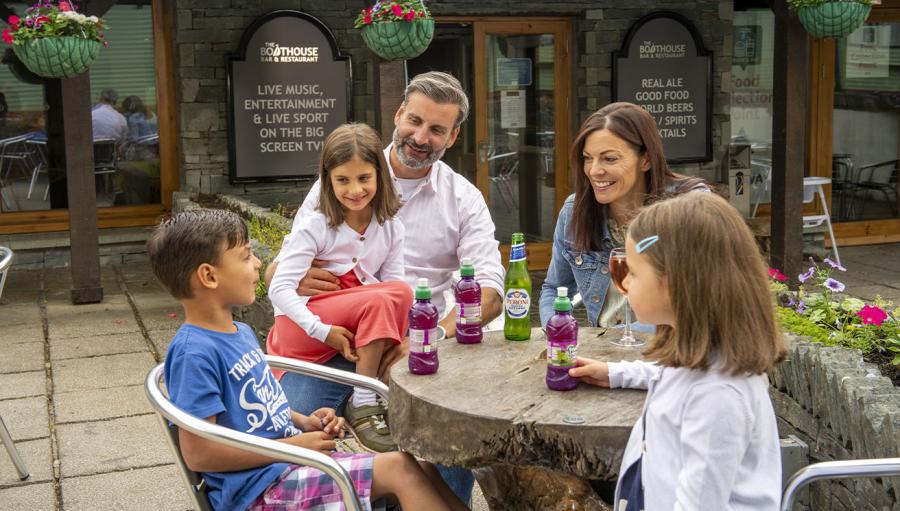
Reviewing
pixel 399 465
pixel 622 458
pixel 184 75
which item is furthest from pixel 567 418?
pixel 184 75

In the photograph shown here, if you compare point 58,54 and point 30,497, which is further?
point 58,54

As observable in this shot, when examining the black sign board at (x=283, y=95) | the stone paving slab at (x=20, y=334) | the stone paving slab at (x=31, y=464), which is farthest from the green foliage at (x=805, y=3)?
the stone paving slab at (x=31, y=464)

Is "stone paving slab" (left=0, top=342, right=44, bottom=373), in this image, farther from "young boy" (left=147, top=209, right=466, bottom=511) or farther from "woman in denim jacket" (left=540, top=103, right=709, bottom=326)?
"young boy" (left=147, top=209, right=466, bottom=511)

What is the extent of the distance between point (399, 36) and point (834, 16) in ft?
9.55

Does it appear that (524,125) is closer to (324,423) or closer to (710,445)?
(324,423)

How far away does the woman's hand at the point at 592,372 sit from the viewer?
249 cm

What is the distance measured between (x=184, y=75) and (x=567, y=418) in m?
6.75

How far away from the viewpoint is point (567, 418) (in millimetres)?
2318

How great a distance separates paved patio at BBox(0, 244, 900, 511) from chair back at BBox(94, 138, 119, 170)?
0.88 meters

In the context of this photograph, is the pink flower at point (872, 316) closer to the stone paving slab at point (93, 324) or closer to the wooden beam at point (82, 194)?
the stone paving slab at point (93, 324)

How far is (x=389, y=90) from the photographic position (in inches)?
282

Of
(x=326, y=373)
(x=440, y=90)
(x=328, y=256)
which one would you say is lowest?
(x=326, y=373)

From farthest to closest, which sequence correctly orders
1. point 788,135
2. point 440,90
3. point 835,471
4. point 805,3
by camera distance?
1. point 788,135
2. point 805,3
3. point 440,90
4. point 835,471

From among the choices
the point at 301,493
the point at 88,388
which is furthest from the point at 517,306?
the point at 88,388
